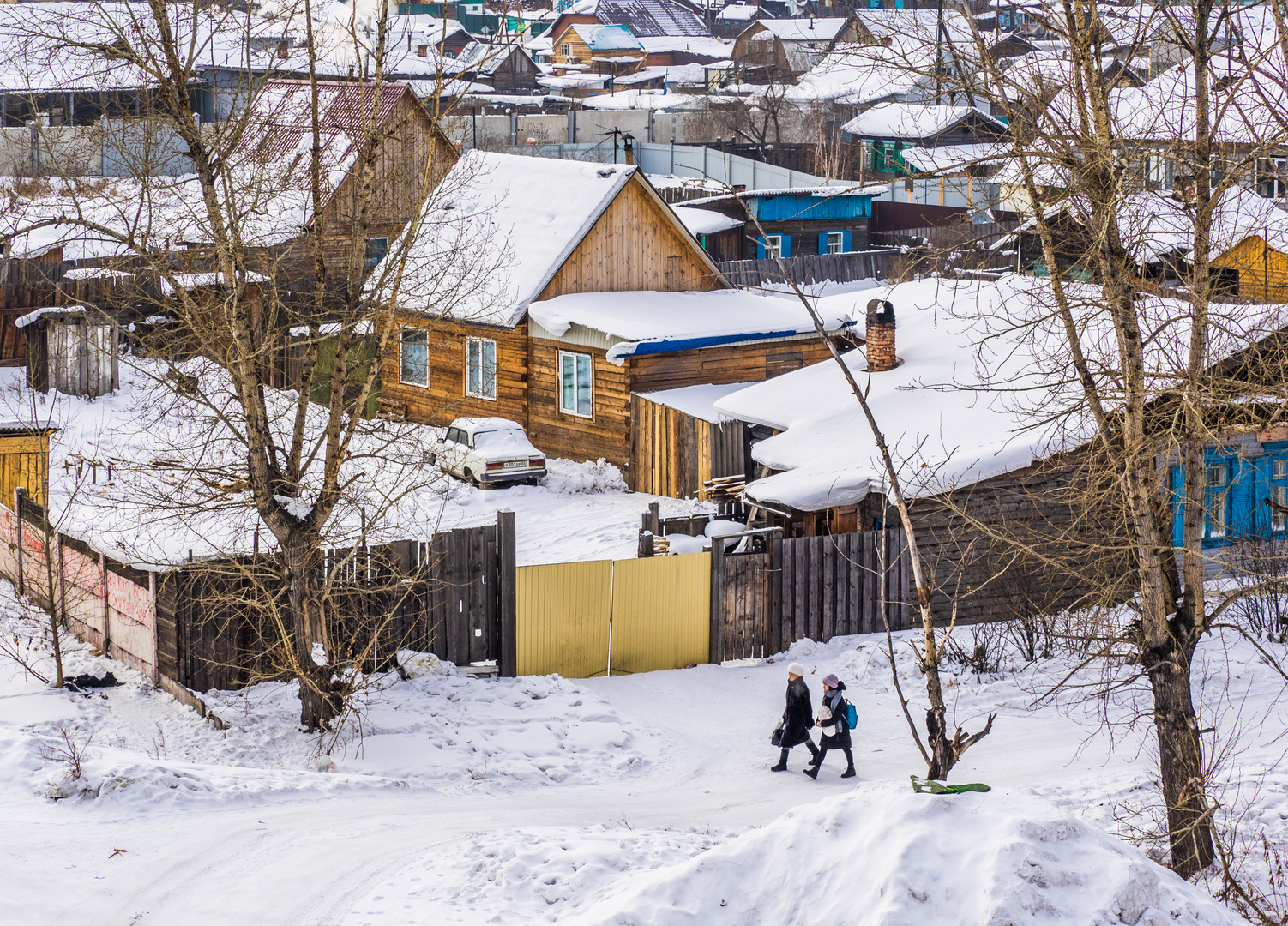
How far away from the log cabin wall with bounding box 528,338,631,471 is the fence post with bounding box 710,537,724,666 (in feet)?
31.9

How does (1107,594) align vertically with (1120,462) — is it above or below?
below

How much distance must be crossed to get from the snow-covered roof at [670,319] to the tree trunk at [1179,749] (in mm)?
15359

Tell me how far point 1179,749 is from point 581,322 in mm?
18029

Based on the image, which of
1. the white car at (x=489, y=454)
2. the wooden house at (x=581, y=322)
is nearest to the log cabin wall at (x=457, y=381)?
the wooden house at (x=581, y=322)

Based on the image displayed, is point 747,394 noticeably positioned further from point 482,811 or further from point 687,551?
point 482,811

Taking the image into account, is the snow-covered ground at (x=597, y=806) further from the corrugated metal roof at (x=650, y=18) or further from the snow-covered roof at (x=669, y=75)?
the corrugated metal roof at (x=650, y=18)

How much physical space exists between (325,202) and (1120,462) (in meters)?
8.01

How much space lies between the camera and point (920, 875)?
716 cm

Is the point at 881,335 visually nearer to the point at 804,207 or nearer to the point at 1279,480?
the point at 1279,480

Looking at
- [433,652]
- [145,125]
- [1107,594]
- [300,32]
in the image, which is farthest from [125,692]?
[1107,594]

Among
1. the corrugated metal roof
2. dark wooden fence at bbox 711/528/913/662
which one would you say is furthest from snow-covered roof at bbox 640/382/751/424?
the corrugated metal roof

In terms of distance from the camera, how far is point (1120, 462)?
966 centimetres

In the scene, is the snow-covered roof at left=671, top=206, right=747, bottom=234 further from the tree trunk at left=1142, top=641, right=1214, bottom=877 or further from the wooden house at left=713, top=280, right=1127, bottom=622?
the tree trunk at left=1142, top=641, right=1214, bottom=877

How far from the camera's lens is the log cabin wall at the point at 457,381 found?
2870 cm
